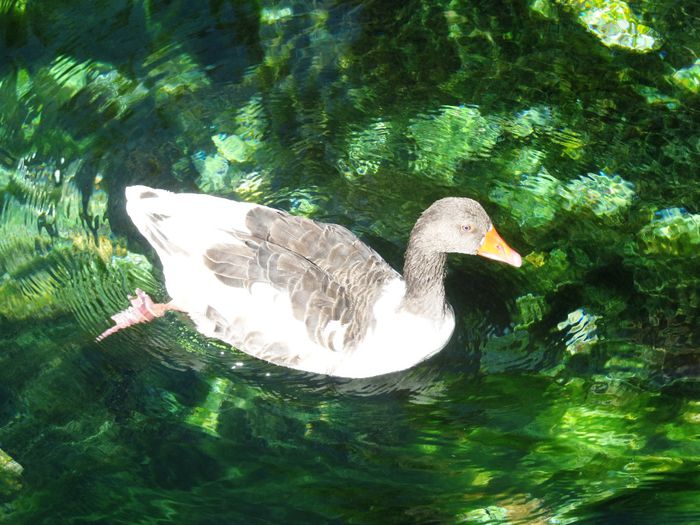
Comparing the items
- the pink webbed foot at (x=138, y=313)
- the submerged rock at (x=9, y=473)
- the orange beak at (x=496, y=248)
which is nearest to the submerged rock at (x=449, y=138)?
the orange beak at (x=496, y=248)

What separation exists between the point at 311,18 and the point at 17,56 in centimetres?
308

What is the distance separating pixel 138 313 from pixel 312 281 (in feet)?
5.34

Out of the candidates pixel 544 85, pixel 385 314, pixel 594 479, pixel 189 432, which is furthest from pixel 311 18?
pixel 594 479

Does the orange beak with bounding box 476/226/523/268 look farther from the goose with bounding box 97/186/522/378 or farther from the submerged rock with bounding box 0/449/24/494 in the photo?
the submerged rock with bounding box 0/449/24/494

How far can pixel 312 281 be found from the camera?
239 inches

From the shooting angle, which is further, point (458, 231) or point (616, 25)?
point (616, 25)

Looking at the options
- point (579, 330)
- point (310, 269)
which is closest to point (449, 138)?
point (579, 330)

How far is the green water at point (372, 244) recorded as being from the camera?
5.95 meters

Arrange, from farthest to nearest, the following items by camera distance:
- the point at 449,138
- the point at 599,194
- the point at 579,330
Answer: the point at 449,138 → the point at 599,194 → the point at 579,330

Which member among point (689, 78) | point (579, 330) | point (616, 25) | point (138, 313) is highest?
point (138, 313)

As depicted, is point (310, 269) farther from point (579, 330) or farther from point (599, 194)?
point (599, 194)

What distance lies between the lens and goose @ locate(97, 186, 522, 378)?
6.08 metres

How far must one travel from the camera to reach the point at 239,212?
21.4 feet

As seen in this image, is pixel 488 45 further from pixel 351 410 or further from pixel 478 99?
pixel 351 410
